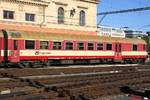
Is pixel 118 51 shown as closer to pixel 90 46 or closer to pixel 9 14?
pixel 90 46

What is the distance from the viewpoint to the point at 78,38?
3591 centimetres

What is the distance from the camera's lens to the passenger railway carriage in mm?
30141

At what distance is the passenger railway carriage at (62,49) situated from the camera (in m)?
30.1

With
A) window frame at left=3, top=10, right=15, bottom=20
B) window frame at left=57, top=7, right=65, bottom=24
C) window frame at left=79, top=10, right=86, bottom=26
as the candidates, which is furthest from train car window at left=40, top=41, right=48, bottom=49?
window frame at left=79, top=10, right=86, bottom=26

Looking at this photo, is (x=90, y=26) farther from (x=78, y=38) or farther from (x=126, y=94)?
(x=126, y=94)

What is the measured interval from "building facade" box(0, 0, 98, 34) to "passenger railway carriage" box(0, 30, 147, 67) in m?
11.1

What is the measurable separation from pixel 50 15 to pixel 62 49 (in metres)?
17.0

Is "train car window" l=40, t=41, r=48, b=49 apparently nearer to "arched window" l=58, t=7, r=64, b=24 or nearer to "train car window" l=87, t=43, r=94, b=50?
"train car window" l=87, t=43, r=94, b=50

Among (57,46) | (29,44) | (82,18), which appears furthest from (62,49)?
(82,18)

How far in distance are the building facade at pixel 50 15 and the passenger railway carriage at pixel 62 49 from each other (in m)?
11.1

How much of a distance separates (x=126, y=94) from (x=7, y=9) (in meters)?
31.6

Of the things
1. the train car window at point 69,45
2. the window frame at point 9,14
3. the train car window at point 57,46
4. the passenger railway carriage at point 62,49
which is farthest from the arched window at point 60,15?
the train car window at point 57,46

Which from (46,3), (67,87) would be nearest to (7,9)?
(46,3)

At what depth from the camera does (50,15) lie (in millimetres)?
50594
